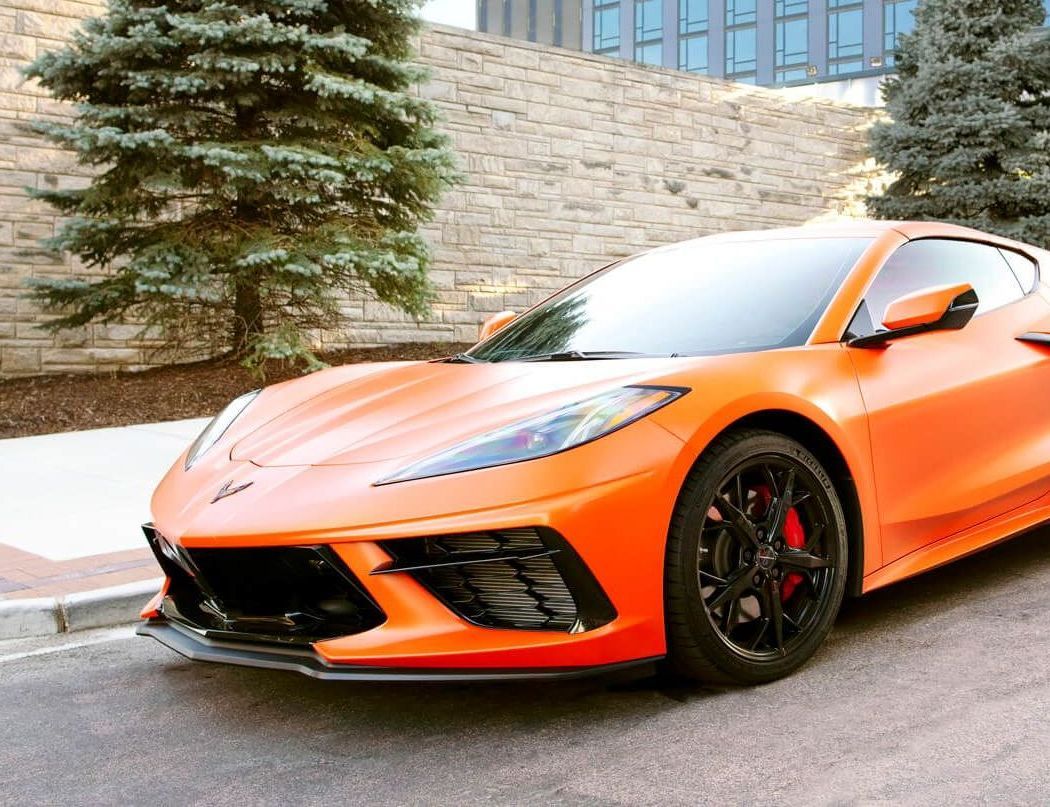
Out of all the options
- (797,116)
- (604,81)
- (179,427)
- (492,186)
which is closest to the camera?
(179,427)

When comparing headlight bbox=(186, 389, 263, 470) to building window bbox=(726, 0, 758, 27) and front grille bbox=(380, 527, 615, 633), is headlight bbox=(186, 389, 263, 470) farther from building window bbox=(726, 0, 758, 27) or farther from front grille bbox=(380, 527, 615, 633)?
building window bbox=(726, 0, 758, 27)

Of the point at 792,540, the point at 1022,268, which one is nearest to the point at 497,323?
the point at 792,540

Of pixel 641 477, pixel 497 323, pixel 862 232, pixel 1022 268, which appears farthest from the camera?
pixel 497 323

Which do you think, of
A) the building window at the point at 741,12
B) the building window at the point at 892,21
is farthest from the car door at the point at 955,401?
the building window at the point at 741,12

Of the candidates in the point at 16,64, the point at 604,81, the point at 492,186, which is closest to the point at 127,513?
the point at 16,64

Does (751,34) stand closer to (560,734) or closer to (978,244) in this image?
(978,244)

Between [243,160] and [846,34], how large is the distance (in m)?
49.7

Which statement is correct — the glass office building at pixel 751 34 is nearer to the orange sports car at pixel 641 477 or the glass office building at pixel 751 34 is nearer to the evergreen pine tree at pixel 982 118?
the evergreen pine tree at pixel 982 118

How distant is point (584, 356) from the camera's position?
4.00 meters

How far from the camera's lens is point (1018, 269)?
4.84m

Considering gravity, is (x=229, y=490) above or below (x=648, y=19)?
below

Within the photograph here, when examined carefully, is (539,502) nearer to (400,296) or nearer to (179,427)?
(179,427)

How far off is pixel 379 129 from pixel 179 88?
6.46ft

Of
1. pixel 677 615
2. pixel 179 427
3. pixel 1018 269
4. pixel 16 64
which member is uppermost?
pixel 16 64
